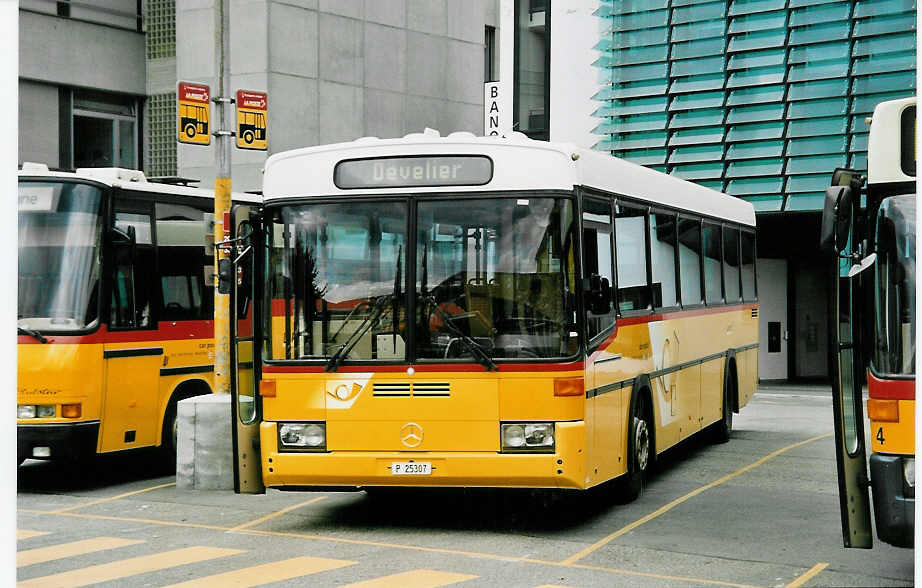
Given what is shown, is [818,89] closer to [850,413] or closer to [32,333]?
[32,333]

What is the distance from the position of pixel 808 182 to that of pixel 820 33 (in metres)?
2.82

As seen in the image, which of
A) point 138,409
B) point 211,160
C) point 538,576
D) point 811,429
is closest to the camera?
point 538,576

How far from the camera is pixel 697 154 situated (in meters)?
28.7

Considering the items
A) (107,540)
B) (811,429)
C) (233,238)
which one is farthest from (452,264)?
(811,429)

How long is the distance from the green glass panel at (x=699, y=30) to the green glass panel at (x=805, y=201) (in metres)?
3.54

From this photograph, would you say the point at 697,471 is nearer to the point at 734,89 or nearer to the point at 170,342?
the point at 170,342

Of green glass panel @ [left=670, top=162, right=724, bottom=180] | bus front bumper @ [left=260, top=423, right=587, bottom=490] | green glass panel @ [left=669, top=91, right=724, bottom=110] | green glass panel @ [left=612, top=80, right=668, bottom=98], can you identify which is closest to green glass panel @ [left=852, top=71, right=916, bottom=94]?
green glass panel @ [left=669, top=91, right=724, bottom=110]

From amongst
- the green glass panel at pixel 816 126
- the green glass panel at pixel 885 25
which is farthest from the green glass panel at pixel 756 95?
the green glass panel at pixel 885 25

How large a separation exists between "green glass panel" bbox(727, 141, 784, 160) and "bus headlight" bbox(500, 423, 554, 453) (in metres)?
18.5

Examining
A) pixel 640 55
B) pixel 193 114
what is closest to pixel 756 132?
pixel 640 55

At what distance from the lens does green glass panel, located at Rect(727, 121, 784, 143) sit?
2773 cm

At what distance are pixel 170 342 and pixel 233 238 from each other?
379cm

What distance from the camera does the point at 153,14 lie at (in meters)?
28.3

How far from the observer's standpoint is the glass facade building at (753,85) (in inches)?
1032
